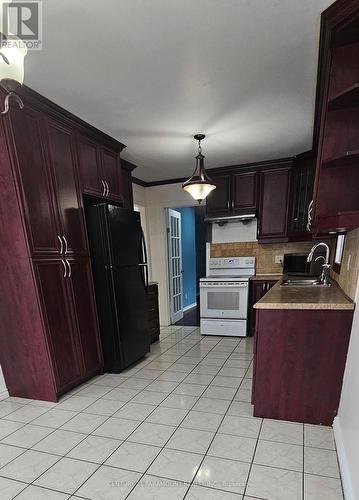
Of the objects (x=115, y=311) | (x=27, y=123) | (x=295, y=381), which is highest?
(x=27, y=123)

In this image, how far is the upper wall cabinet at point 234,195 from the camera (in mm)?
Answer: 3688

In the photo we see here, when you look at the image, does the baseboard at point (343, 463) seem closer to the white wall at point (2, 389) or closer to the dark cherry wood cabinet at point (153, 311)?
the dark cherry wood cabinet at point (153, 311)

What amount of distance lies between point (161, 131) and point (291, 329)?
82.2 inches

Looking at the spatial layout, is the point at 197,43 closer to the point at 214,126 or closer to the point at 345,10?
the point at 345,10

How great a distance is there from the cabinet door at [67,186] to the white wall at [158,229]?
1.96 meters

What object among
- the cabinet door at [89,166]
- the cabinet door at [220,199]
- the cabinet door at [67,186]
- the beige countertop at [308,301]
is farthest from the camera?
the cabinet door at [220,199]

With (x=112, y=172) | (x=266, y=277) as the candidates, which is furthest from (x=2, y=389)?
(x=266, y=277)

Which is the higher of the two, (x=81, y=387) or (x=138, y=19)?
(x=138, y=19)

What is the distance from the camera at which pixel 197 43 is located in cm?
144

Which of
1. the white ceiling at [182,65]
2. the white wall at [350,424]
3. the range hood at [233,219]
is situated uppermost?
the white ceiling at [182,65]

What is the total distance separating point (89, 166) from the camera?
8.19 feet

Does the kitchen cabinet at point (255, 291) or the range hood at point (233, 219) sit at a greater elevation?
the range hood at point (233, 219)

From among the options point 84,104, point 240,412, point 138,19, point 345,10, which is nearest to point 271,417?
point 240,412

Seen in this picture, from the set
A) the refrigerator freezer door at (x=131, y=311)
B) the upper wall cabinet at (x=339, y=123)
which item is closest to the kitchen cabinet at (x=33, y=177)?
the refrigerator freezer door at (x=131, y=311)
